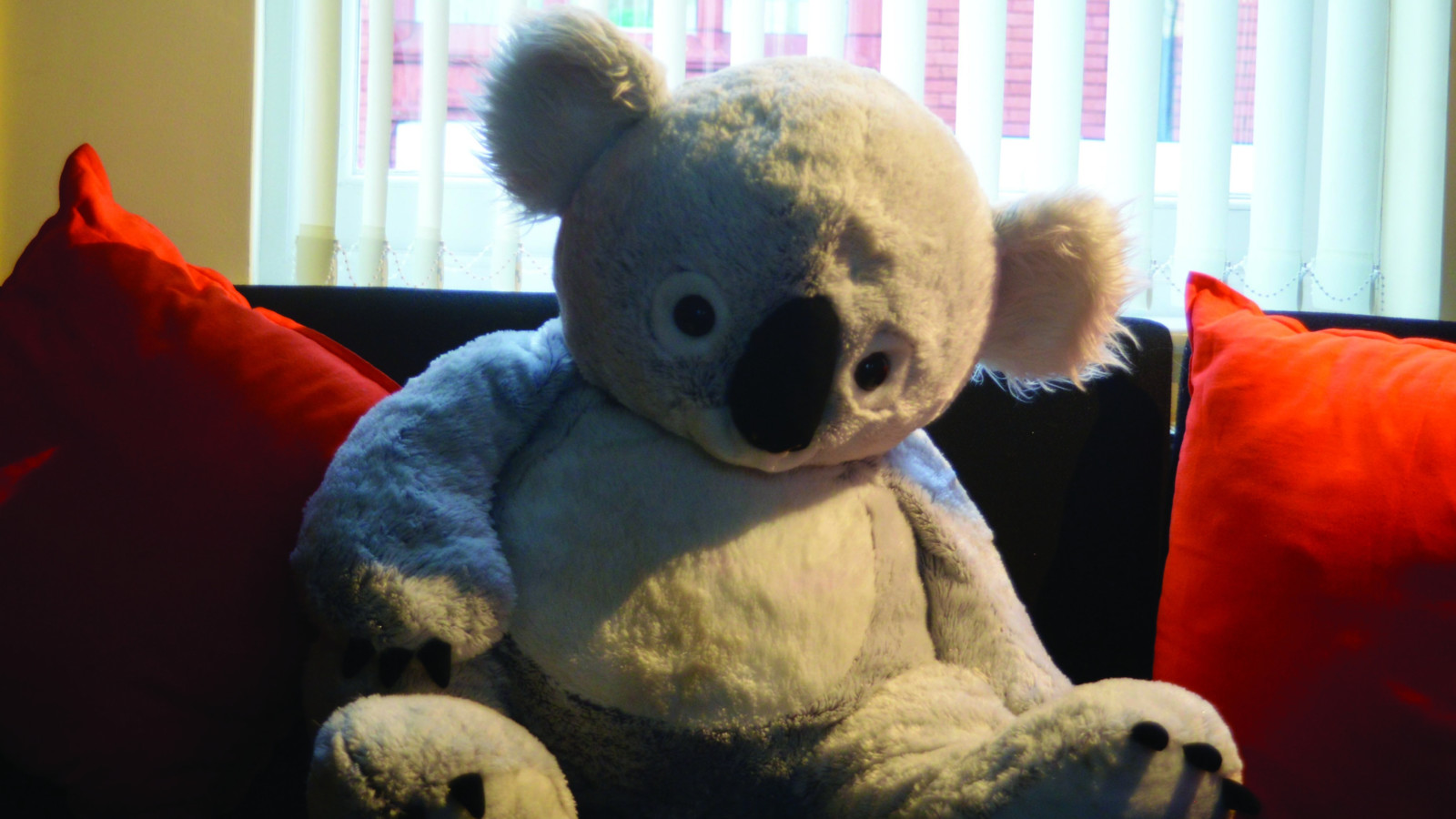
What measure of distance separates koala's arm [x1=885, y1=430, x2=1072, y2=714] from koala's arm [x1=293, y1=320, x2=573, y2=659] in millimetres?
292

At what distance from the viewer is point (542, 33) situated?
0.59 meters

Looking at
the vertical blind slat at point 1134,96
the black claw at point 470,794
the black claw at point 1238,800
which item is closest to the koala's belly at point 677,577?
the black claw at point 470,794

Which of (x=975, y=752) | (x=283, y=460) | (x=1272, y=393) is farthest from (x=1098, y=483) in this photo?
(x=283, y=460)

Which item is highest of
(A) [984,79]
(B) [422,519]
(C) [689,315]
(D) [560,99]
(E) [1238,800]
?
(A) [984,79]

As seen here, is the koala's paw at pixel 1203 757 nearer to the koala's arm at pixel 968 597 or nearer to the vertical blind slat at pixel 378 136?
the koala's arm at pixel 968 597

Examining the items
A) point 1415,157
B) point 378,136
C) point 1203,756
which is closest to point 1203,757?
point 1203,756

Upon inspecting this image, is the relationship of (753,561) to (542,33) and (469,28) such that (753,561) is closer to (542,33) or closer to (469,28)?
(542,33)

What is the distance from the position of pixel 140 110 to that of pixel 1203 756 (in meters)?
1.44

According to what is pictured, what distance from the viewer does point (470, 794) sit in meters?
0.48

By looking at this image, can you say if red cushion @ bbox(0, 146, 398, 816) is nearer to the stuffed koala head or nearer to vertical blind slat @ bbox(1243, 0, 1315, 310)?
the stuffed koala head

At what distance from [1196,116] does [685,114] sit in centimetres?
117

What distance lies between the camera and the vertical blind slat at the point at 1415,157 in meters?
1.46

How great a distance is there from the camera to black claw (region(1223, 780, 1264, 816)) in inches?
19.5

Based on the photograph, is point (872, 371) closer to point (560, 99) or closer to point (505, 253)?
point (560, 99)
